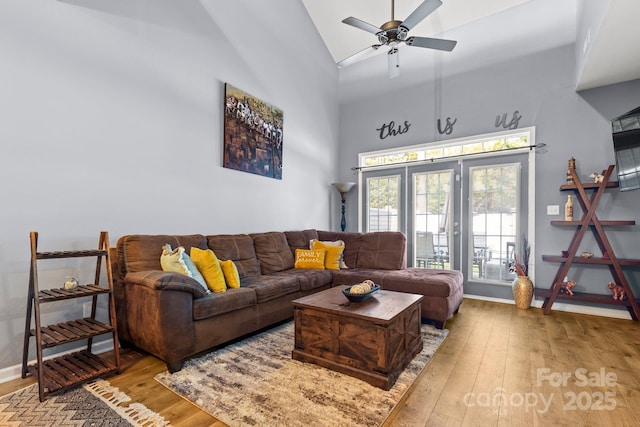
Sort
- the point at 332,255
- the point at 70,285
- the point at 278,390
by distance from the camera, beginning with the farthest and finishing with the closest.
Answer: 1. the point at 332,255
2. the point at 70,285
3. the point at 278,390

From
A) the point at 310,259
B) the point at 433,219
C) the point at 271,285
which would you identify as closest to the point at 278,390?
the point at 271,285

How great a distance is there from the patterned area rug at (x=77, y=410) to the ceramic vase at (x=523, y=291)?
12.9ft

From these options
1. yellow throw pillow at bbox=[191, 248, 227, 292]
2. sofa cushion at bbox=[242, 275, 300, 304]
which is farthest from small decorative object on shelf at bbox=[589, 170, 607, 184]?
yellow throw pillow at bbox=[191, 248, 227, 292]

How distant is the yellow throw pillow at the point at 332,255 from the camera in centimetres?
398

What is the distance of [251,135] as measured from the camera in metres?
3.94

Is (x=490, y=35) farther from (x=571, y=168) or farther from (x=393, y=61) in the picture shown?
(x=571, y=168)

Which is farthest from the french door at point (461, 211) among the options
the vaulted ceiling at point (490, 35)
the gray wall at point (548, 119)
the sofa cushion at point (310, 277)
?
the sofa cushion at point (310, 277)

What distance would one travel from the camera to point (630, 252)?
11.3 ft

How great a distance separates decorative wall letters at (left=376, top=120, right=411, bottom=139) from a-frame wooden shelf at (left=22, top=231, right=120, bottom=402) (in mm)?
4315

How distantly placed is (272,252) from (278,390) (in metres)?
1.95

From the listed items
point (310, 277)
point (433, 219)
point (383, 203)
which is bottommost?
point (310, 277)

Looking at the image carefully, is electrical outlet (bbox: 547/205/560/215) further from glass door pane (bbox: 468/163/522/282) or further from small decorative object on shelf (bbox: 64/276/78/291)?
small decorative object on shelf (bbox: 64/276/78/291)

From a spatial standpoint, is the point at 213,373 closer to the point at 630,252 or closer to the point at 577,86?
the point at 630,252

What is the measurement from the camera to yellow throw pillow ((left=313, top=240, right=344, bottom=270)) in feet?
13.0
